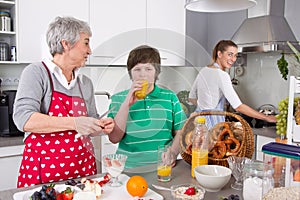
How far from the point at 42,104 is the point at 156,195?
623mm

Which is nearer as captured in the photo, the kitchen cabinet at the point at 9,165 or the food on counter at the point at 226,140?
the food on counter at the point at 226,140

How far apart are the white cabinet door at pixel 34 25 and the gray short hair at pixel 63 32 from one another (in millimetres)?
814

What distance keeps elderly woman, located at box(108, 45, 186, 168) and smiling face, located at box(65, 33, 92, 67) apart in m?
0.35

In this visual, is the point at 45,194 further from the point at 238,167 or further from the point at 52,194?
the point at 238,167

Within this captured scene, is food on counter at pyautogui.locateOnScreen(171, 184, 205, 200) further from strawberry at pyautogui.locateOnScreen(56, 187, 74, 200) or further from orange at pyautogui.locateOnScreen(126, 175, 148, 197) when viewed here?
strawberry at pyautogui.locateOnScreen(56, 187, 74, 200)

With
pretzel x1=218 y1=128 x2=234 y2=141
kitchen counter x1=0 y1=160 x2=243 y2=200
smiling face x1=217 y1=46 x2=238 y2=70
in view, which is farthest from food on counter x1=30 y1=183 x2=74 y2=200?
smiling face x1=217 y1=46 x2=238 y2=70

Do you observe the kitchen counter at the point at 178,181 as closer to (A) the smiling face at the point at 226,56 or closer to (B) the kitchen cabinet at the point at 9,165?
(B) the kitchen cabinet at the point at 9,165

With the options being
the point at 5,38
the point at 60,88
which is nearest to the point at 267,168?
the point at 60,88

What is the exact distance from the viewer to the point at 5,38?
93.0 inches

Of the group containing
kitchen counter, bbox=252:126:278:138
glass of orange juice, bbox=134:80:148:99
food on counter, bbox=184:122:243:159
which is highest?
glass of orange juice, bbox=134:80:148:99

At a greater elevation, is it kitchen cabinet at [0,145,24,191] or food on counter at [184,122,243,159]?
food on counter at [184,122,243,159]

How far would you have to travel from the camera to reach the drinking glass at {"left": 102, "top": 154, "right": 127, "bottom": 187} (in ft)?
3.51

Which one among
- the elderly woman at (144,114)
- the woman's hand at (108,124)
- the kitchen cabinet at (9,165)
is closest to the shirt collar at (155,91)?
the elderly woman at (144,114)

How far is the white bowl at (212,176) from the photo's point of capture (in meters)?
1.01
